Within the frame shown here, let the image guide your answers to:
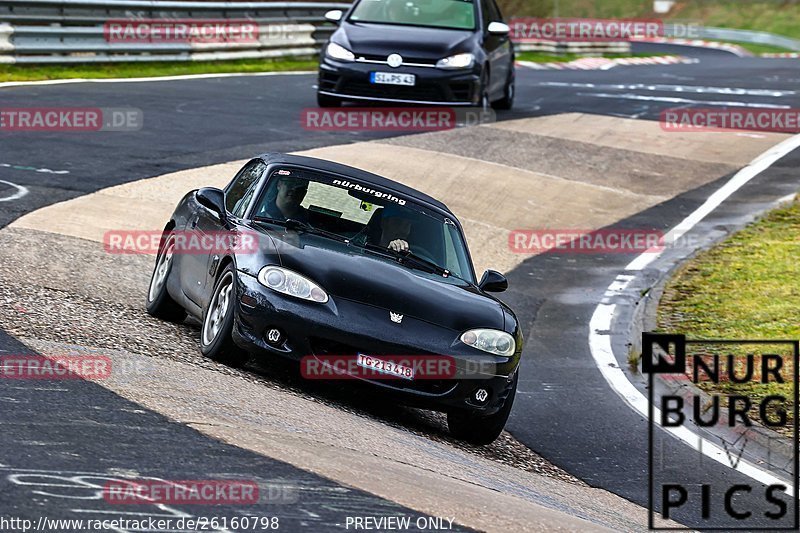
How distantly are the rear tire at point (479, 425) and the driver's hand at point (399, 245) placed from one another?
1.21m

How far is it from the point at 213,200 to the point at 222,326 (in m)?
1.32

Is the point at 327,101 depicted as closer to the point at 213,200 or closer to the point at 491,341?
the point at 213,200

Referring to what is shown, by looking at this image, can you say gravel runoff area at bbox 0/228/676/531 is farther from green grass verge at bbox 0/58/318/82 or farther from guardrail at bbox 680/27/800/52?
guardrail at bbox 680/27/800/52

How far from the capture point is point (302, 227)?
29.4ft

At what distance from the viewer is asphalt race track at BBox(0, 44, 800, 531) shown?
5.99m

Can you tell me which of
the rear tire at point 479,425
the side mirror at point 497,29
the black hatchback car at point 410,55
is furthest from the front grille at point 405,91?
the rear tire at point 479,425

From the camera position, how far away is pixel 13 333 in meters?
8.33

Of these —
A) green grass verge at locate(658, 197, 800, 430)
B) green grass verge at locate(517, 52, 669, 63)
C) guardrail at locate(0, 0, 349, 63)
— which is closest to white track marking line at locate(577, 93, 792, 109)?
Result: guardrail at locate(0, 0, 349, 63)

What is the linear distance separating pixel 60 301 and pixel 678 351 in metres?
4.90

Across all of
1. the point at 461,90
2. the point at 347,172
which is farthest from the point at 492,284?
the point at 461,90

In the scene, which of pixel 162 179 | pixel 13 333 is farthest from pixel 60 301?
pixel 162 179

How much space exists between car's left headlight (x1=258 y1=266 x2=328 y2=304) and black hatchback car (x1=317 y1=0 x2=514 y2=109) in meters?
11.3

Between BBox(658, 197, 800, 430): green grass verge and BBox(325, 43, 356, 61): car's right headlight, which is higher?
BBox(325, 43, 356, 61): car's right headlight

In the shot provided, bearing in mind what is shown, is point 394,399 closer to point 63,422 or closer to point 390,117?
point 63,422
